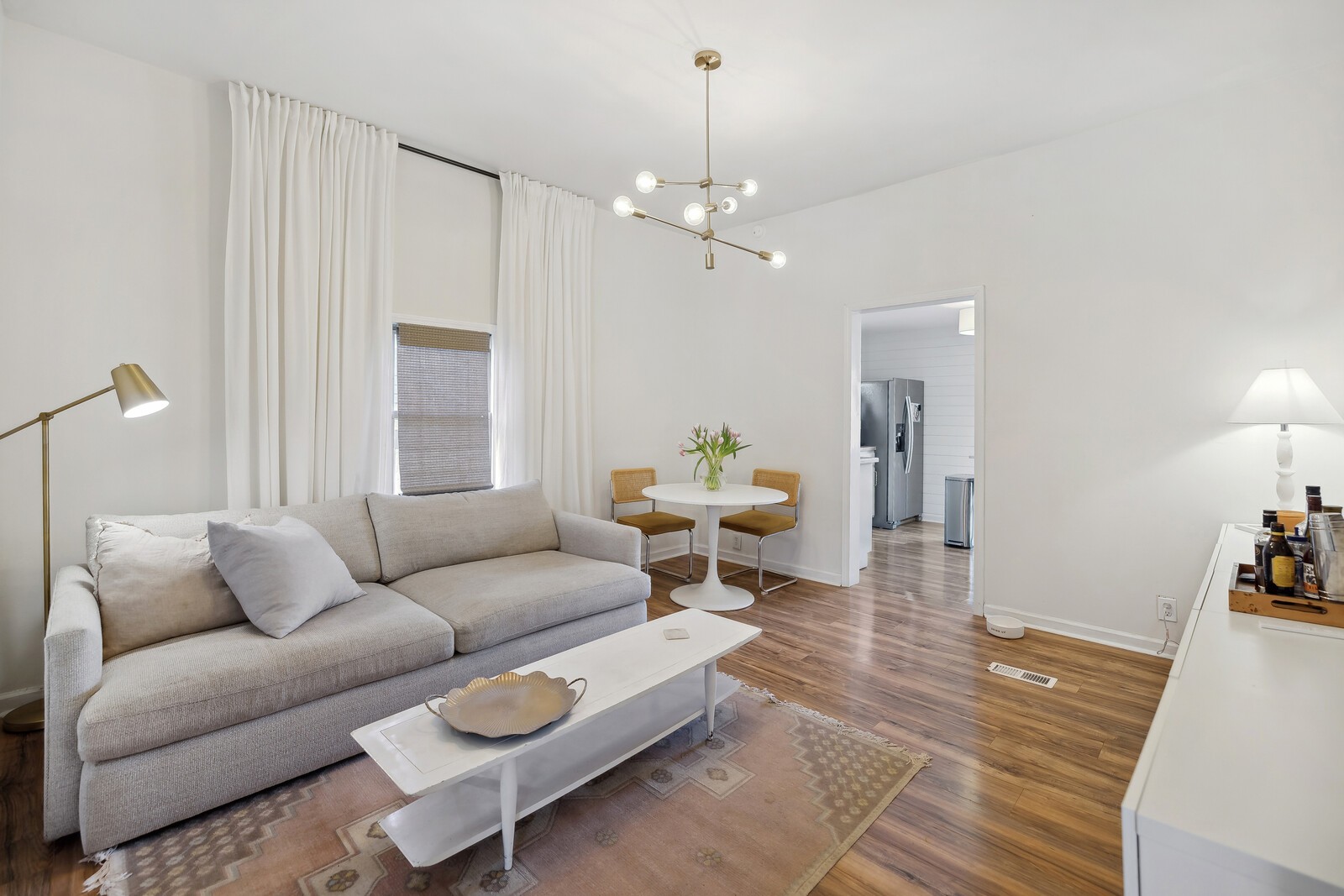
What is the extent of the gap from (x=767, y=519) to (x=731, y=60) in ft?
9.65

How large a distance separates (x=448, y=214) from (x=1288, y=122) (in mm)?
4460

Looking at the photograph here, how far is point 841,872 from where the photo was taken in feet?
5.56

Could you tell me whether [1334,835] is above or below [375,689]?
above

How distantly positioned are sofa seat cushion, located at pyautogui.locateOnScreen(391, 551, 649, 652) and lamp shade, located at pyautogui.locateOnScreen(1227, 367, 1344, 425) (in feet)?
9.57

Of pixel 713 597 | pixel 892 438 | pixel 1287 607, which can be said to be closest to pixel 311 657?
pixel 713 597

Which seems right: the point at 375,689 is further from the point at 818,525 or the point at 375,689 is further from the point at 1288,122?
the point at 1288,122

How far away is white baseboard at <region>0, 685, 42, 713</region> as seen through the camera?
2.51 metres

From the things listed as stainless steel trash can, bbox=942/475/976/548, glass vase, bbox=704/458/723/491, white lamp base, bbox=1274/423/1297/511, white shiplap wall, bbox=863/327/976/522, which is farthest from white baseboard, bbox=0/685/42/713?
white shiplap wall, bbox=863/327/976/522

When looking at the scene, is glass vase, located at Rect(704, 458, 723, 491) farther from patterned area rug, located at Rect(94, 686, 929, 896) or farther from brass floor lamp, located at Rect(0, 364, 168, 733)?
brass floor lamp, located at Rect(0, 364, 168, 733)

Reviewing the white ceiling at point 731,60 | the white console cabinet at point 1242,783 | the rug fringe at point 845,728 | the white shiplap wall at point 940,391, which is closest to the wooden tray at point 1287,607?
the white console cabinet at point 1242,783

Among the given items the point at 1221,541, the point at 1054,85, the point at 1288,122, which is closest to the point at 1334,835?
the point at 1221,541

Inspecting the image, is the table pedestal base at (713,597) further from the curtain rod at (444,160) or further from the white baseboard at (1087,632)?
the curtain rod at (444,160)

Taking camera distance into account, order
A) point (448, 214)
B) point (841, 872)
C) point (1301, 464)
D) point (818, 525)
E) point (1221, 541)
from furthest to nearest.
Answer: point (818, 525)
point (448, 214)
point (1301, 464)
point (1221, 541)
point (841, 872)

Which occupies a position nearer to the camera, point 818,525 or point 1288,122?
point 1288,122
